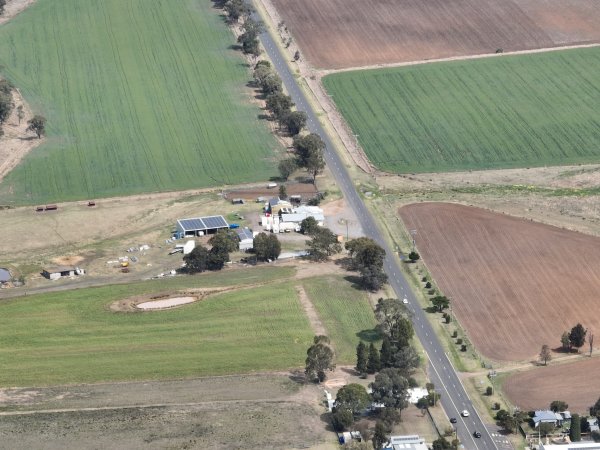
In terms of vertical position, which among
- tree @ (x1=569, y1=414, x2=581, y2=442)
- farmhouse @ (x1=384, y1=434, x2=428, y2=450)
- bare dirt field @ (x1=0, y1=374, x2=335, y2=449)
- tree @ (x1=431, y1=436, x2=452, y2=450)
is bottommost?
bare dirt field @ (x1=0, y1=374, x2=335, y2=449)

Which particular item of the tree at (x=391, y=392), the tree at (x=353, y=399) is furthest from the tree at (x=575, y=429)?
the tree at (x=353, y=399)

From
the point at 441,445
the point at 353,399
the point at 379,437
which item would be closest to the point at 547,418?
the point at 441,445

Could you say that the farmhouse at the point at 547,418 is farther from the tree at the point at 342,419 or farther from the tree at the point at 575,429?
the tree at the point at 342,419

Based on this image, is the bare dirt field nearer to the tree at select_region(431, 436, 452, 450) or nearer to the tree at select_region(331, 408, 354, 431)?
the tree at select_region(331, 408, 354, 431)

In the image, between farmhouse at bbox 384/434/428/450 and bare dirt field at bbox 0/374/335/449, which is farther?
bare dirt field at bbox 0/374/335/449

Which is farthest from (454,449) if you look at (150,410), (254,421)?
(150,410)

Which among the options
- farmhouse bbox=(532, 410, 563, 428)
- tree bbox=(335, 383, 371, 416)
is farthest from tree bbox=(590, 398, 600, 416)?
tree bbox=(335, 383, 371, 416)

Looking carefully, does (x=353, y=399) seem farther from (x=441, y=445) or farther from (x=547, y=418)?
(x=547, y=418)

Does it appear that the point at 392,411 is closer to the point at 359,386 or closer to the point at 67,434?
the point at 359,386
